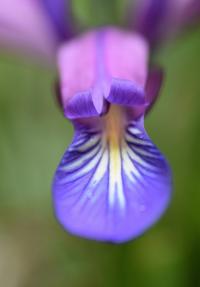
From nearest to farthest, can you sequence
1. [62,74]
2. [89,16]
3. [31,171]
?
1. [62,74]
2. [89,16]
3. [31,171]

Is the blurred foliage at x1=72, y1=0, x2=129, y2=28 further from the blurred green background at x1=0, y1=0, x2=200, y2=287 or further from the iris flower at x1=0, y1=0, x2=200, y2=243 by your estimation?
the iris flower at x1=0, y1=0, x2=200, y2=243

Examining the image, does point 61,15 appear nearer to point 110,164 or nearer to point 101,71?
point 101,71

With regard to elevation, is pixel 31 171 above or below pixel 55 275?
above

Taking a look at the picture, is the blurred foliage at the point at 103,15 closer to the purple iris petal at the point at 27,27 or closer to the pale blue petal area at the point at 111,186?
the purple iris petal at the point at 27,27

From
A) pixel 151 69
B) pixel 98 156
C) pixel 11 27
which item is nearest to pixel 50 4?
pixel 11 27

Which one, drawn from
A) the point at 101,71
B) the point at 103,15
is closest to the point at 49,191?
the point at 103,15

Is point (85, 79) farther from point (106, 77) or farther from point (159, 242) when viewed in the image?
point (159, 242)

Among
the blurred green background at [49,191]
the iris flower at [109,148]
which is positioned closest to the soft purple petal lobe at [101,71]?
the iris flower at [109,148]
